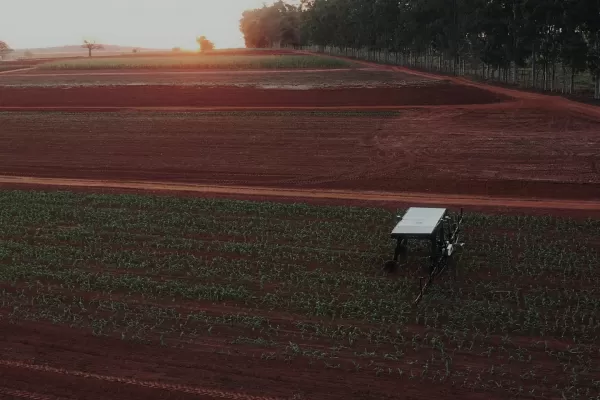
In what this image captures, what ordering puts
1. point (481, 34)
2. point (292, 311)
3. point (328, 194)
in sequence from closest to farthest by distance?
point (292, 311) → point (328, 194) → point (481, 34)

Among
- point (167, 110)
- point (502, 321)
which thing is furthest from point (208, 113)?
point (502, 321)

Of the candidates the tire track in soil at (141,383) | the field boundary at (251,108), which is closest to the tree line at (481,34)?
the field boundary at (251,108)

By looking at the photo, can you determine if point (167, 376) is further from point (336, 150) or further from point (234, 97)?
point (234, 97)

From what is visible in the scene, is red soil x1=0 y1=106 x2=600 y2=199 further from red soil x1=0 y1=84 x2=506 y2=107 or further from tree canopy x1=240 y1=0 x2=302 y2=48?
tree canopy x1=240 y1=0 x2=302 y2=48

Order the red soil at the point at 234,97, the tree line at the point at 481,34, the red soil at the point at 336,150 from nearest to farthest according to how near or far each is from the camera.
A: the red soil at the point at 336,150 < the tree line at the point at 481,34 < the red soil at the point at 234,97

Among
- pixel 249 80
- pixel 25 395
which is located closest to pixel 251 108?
pixel 249 80

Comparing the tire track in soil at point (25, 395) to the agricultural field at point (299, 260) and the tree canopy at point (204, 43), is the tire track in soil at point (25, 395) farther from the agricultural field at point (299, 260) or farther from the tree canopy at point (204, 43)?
the tree canopy at point (204, 43)
